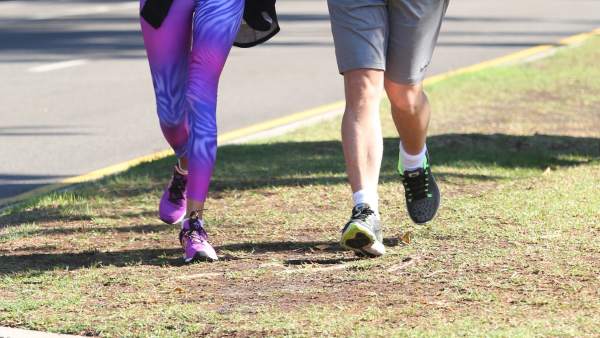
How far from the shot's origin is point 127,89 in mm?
12211

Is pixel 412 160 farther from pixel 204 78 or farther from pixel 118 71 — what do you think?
pixel 118 71

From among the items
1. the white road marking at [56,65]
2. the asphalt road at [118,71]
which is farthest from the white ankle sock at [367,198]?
the white road marking at [56,65]

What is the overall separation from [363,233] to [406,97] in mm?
721

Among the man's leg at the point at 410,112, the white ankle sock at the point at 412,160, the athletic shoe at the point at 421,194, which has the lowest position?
the athletic shoe at the point at 421,194

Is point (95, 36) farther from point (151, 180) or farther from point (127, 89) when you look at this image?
point (151, 180)

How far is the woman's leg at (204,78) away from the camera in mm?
5535

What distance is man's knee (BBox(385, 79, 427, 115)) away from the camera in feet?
18.8

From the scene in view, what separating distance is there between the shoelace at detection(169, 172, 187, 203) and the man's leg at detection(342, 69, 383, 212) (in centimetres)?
93

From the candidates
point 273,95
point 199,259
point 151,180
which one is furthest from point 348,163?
point 273,95

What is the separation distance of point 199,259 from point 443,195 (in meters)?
1.81

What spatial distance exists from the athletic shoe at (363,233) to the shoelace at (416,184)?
540 millimetres

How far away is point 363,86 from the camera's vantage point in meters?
5.52

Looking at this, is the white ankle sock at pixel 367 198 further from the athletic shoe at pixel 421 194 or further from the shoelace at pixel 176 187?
the shoelace at pixel 176 187

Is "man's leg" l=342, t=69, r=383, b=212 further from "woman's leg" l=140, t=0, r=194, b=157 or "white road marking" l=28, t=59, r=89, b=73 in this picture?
"white road marking" l=28, t=59, r=89, b=73
